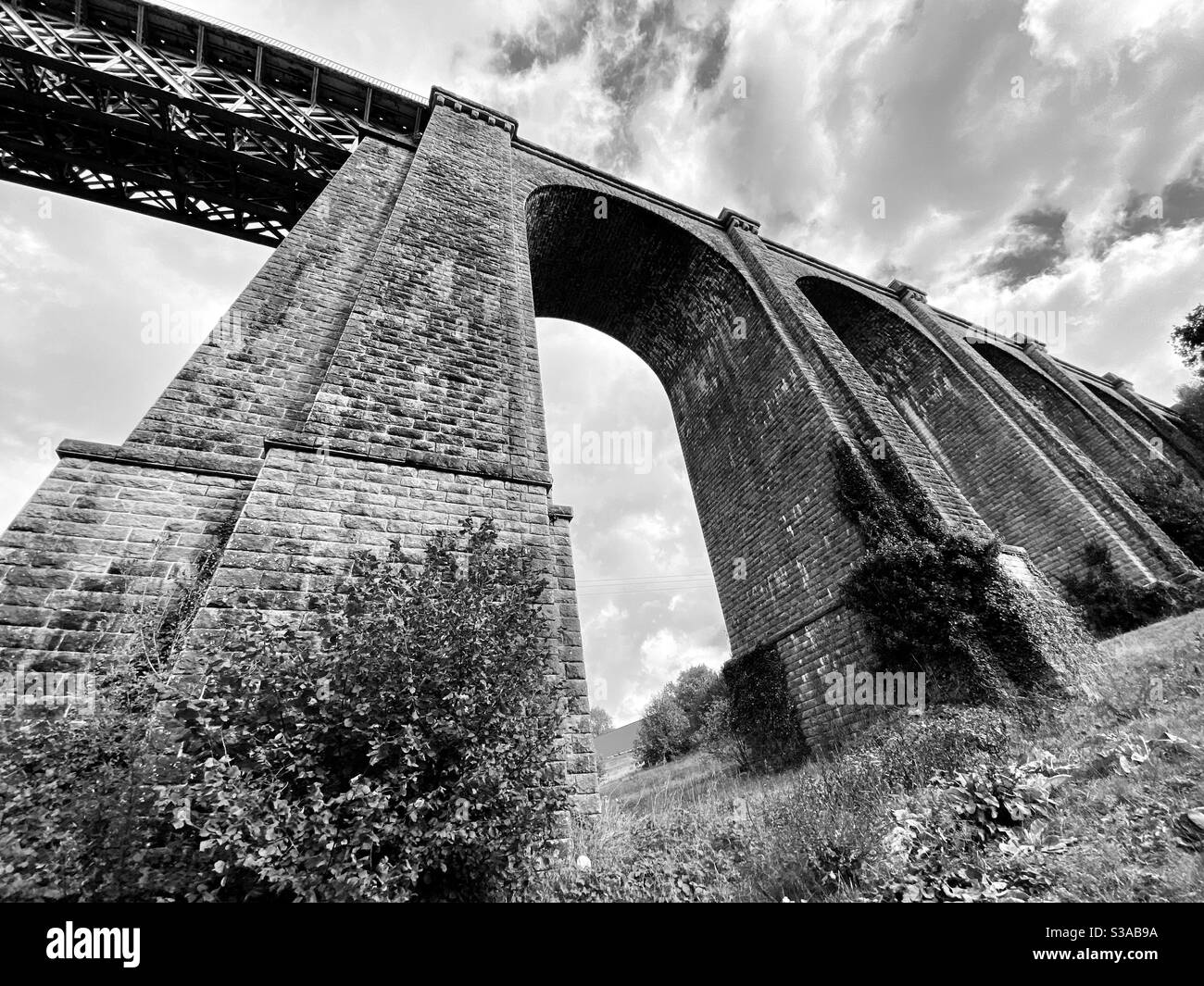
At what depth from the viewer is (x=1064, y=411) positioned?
16.4 meters

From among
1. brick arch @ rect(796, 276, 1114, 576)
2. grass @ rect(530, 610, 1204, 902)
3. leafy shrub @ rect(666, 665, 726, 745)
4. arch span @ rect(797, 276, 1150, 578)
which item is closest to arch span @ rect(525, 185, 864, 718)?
grass @ rect(530, 610, 1204, 902)

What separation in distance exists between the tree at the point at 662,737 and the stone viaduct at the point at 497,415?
14627mm

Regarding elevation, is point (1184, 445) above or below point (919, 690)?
above

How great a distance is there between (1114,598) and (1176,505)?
5524 millimetres

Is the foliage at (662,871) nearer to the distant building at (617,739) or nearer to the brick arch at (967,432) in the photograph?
the brick arch at (967,432)

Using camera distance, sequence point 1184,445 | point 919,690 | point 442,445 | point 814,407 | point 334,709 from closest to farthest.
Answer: point 334,709, point 442,445, point 919,690, point 814,407, point 1184,445

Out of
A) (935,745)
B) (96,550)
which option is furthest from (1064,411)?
(96,550)

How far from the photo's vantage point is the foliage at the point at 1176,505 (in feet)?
37.9
